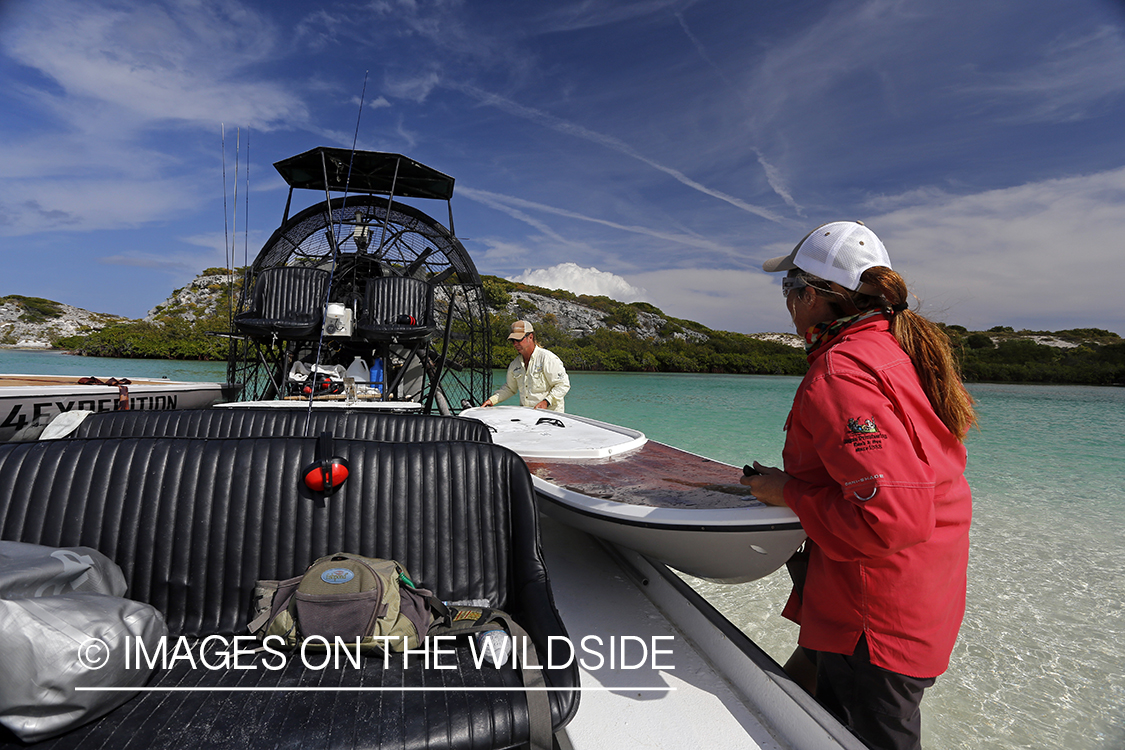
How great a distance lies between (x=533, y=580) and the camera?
5.67ft

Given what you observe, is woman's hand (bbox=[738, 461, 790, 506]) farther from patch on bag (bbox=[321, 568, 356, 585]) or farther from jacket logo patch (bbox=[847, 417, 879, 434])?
patch on bag (bbox=[321, 568, 356, 585])

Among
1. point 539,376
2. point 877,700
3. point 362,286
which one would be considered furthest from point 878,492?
point 362,286

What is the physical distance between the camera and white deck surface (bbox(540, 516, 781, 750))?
1.47 metres

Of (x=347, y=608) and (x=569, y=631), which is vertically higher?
(x=347, y=608)

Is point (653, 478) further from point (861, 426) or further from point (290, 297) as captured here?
point (290, 297)

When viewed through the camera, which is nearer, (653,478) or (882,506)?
(882,506)

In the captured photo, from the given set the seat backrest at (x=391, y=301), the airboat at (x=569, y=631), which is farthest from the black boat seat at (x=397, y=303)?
the airboat at (x=569, y=631)

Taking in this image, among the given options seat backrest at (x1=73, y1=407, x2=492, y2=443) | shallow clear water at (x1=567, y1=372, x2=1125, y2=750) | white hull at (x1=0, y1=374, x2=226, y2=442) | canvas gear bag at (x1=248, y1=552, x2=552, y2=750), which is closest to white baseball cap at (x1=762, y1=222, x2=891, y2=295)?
canvas gear bag at (x1=248, y1=552, x2=552, y2=750)

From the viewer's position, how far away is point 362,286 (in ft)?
25.1

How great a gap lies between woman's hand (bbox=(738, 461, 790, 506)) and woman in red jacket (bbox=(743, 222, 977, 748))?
0.04m

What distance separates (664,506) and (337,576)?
121 centimetres

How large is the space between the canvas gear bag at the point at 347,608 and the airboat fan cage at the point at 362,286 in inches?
165

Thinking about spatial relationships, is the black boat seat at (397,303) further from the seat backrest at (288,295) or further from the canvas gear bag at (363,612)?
the canvas gear bag at (363,612)

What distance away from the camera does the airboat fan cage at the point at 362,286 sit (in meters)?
5.71
